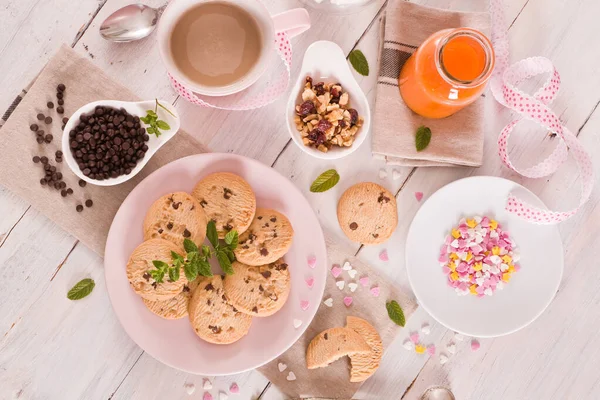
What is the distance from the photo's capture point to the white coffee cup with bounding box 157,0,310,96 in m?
1.05

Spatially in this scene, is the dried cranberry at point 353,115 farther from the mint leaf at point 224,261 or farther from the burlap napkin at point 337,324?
the mint leaf at point 224,261

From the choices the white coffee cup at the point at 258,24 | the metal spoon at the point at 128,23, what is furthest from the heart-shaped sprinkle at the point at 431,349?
the metal spoon at the point at 128,23

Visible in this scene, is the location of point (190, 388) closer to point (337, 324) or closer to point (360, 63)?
point (337, 324)

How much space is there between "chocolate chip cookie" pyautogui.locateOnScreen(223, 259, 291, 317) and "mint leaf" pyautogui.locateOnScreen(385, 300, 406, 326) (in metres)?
0.26

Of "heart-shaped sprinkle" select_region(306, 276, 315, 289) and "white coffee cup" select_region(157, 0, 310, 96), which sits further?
"heart-shaped sprinkle" select_region(306, 276, 315, 289)

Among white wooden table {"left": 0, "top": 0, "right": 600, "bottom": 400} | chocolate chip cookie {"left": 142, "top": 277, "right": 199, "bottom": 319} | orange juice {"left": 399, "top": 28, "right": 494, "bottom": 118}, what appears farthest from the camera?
white wooden table {"left": 0, "top": 0, "right": 600, "bottom": 400}

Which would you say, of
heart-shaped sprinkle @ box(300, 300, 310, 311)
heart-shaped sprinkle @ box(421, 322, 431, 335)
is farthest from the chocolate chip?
heart-shaped sprinkle @ box(421, 322, 431, 335)

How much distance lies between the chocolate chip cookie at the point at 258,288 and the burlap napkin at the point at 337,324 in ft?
0.51

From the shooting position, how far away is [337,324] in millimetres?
1248

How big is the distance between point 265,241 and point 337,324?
0.29 m

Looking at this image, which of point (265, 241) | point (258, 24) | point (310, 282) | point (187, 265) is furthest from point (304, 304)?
point (258, 24)

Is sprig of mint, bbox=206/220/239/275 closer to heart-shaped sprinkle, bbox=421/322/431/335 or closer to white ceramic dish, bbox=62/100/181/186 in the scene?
white ceramic dish, bbox=62/100/181/186

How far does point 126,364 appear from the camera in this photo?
4.08 feet

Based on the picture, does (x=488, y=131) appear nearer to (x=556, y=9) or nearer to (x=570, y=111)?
(x=570, y=111)
